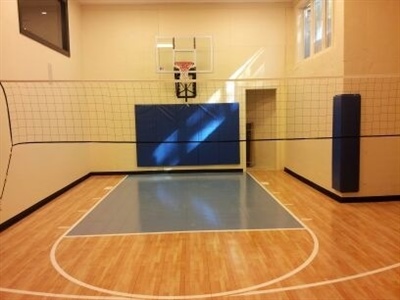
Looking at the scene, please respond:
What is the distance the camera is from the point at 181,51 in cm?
815

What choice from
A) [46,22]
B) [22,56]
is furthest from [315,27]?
[22,56]

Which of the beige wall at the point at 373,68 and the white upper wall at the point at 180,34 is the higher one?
the white upper wall at the point at 180,34

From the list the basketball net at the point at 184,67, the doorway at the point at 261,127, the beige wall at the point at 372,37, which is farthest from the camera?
the doorway at the point at 261,127

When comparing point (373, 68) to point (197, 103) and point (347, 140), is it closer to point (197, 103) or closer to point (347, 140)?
point (347, 140)

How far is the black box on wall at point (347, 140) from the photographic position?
530cm

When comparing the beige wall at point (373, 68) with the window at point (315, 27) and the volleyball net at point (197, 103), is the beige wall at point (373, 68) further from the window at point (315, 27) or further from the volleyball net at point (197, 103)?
the window at point (315, 27)

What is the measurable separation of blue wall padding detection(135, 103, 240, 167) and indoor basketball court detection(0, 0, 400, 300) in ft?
0.11

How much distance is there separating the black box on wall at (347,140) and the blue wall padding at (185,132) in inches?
129

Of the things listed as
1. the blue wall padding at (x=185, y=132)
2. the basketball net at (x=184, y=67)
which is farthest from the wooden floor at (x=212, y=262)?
the basketball net at (x=184, y=67)

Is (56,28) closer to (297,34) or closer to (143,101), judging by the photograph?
(143,101)

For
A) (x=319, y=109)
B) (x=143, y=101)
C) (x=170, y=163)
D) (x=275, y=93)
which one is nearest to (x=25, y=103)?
(x=143, y=101)

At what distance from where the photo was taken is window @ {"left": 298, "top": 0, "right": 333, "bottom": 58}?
6.04 m

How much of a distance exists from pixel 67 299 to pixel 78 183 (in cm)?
500

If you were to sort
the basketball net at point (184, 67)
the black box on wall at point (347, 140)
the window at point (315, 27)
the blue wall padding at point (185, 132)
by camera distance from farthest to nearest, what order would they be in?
1. the blue wall padding at point (185, 132)
2. the basketball net at point (184, 67)
3. the window at point (315, 27)
4. the black box on wall at point (347, 140)
